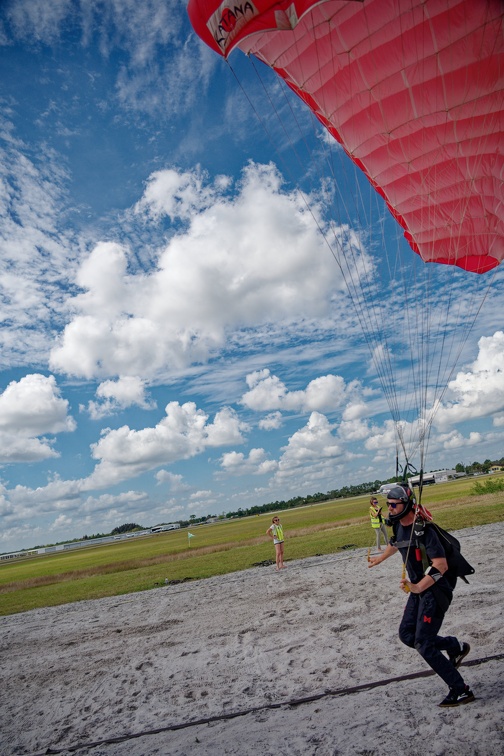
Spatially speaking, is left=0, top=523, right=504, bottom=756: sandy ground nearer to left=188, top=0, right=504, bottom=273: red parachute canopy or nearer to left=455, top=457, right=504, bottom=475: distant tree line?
left=188, top=0, right=504, bottom=273: red parachute canopy

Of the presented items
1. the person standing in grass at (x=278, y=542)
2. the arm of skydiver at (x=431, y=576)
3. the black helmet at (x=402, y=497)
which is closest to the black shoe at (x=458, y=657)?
the arm of skydiver at (x=431, y=576)

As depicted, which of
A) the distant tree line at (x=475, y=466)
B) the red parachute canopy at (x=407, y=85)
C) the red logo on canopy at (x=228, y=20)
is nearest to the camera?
the red logo on canopy at (x=228, y=20)

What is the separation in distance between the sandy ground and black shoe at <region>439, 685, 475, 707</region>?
Answer: 0.22ft

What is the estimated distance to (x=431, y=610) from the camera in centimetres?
450

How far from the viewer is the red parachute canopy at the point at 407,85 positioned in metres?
6.10

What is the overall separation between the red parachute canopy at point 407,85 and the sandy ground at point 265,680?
6.67 meters

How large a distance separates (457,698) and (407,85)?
24.9 feet

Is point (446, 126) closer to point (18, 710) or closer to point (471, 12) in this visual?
point (471, 12)

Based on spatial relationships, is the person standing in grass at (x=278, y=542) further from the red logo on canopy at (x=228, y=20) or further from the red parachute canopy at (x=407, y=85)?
the red logo on canopy at (x=228, y=20)

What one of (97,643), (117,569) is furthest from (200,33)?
(117,569)

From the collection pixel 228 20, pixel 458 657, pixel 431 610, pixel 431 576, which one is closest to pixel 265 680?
pixel 458 657

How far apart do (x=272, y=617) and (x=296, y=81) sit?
9.19m

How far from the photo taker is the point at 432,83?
22.7 feet

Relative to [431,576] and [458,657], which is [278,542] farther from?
[431,576]
